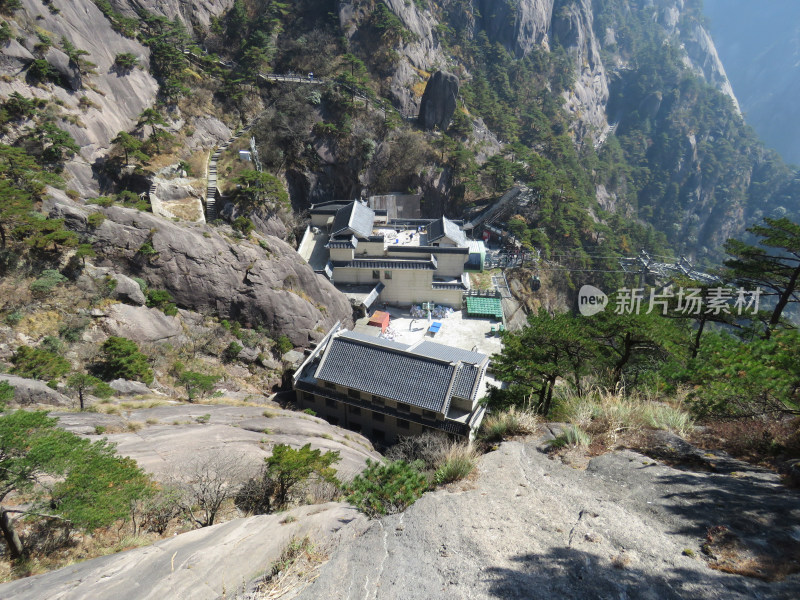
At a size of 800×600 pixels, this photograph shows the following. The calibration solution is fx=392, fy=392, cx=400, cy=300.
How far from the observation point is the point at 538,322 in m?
11.6

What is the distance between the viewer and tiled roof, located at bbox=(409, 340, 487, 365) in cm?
2108

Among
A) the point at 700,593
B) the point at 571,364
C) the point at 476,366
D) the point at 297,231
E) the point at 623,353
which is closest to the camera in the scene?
the point at 700,593

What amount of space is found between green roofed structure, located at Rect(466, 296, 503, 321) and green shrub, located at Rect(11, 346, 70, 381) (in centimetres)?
2609

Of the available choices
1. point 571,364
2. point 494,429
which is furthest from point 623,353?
point 494,429

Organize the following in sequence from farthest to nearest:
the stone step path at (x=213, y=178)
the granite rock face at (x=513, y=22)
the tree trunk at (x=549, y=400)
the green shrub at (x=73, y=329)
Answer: the granite rock face at (x=513, y=22) → the stone step path at (x=213, y=178) → the green shrub at (x=73, y=329) → the tree trunk at (x=549, y=400)

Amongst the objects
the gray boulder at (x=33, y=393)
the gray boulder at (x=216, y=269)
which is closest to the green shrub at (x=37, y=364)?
the gray boulder at (x=33, y=393)

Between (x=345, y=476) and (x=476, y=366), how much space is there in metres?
10.2

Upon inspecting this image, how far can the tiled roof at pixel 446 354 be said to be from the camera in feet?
69.2

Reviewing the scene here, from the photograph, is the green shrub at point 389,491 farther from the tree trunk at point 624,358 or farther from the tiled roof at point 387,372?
the tiled roof at point 387,372

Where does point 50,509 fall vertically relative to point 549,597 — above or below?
below

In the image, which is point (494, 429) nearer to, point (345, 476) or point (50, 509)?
point (345, 476)

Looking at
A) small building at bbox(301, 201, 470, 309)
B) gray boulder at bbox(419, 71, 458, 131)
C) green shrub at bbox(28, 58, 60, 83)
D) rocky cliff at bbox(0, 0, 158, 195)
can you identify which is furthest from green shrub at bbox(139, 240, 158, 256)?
gray boulder at bbox(419, 71, 458, 131)

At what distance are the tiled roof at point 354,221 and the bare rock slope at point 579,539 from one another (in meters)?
29.4

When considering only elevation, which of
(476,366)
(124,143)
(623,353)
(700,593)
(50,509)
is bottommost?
(50,509)
